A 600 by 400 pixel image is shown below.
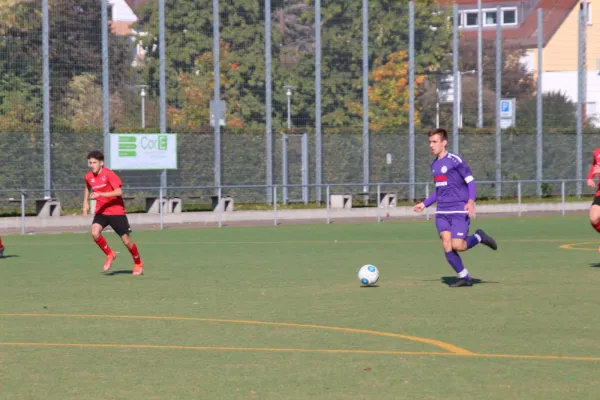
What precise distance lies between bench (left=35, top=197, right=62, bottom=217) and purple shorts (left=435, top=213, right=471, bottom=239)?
61.4 ft

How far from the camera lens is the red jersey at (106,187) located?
1727cm

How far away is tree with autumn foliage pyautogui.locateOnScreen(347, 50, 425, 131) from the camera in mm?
38500

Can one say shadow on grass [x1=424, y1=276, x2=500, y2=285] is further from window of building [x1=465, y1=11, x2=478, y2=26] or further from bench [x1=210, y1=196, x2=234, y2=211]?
window of building [x1=465, y1=11, x2=478, y2=26]

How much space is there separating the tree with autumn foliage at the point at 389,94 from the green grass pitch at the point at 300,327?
57.3 feet

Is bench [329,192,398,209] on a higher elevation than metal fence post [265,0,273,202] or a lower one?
lower

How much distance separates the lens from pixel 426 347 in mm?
9688

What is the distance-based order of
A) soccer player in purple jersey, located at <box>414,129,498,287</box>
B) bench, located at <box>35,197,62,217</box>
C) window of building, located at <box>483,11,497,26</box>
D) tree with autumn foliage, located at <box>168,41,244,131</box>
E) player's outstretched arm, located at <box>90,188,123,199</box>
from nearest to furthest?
soccer player in purple jersey, located at <box>414,129,498,287</box> → player's outstretched arm, located at <box>90,188,123,199</box> → bench, located at <box>35,197,62,217</box> → tree with autumn foliage, located at <box>168,41,244,131</box> → window of building, located at <box>483,11,497,26</box>

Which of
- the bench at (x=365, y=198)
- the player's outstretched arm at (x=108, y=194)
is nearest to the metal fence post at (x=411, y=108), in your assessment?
the bench at (x=365, y=198)

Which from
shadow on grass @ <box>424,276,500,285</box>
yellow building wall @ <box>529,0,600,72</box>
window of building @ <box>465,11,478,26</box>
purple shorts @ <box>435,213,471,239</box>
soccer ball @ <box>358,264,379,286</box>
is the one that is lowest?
shadow on grass @ <box>424,276,500,285</box>

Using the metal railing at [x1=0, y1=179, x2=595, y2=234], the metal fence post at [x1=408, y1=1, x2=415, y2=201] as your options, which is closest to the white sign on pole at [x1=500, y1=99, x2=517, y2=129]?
the metal railing at [x1=0, y1=179, x2=595, y2=234]

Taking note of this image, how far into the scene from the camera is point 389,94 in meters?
38.4

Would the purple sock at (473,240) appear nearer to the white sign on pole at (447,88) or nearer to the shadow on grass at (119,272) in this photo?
the shadow on grass at (119,272)

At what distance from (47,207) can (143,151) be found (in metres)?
3.88

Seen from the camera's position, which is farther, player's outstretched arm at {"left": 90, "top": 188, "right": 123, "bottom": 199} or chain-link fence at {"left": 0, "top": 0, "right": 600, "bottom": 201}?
chain-link fence at {"left": 0, "top": 0, "right": 600, "bottom": 201}
